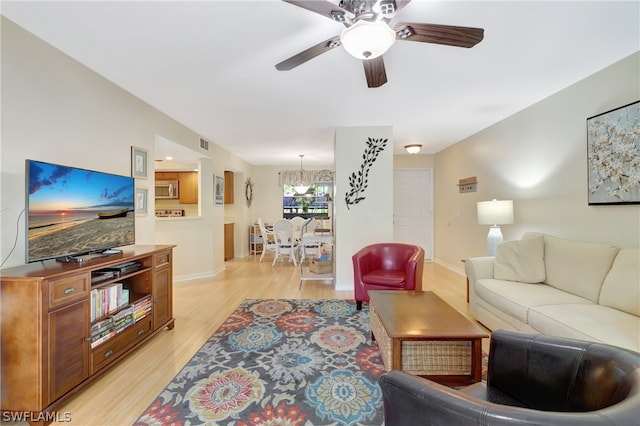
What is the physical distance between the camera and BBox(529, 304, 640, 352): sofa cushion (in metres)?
1.64

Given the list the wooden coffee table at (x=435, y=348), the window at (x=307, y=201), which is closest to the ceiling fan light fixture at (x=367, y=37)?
the wooden coffee table at (x=435, y=348)

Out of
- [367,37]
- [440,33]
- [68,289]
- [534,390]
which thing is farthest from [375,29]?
[68,289]

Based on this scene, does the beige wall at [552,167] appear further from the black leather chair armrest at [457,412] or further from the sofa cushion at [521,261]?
the black leather chair armrest at [457,412]

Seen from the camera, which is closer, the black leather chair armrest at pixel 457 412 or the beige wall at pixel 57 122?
the black leather chair armrest at pixel 457 412

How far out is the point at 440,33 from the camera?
159 centimetres

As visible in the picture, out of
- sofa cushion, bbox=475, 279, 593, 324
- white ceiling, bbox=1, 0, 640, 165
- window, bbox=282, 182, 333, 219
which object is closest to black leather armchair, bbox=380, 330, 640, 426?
sofa cushion, bbox=475, 279, 593, 324

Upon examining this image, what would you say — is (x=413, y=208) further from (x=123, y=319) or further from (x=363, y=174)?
(x=123, y=319)

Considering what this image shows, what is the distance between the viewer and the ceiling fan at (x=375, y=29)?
1.43m

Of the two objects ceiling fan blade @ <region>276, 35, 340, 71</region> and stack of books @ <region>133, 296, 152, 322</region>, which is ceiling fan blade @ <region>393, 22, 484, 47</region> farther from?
stack of books @ <region>133, 296, 152, 322</region>

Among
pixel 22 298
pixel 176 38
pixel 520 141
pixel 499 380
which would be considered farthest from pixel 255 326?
pixel 520 141

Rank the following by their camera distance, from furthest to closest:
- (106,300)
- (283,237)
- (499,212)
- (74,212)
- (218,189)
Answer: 1. (283,237)
2. (218,189)
3. (499,212)
4. (106,300)
5. (74,212)

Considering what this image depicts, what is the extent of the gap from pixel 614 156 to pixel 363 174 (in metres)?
2.62

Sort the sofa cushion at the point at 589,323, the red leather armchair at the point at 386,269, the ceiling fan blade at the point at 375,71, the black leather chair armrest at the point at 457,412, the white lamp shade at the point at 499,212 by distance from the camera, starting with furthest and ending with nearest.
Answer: the white lamp shade at the point at 499,212, the red leather armchair at the point at 386,269, the ceiling fan blade at the point at 375,71, the sofa cushion at the point at 589,323, the black leather chair armrest at the point at 457,412

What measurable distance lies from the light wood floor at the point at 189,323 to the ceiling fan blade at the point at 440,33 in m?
2.40
